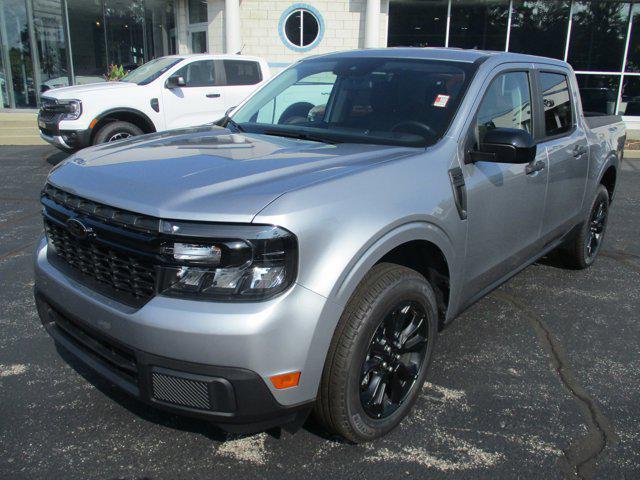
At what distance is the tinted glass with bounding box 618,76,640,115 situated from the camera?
55.1ft

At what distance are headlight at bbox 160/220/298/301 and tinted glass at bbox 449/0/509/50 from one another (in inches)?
636

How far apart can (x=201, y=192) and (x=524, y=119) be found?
2.47m

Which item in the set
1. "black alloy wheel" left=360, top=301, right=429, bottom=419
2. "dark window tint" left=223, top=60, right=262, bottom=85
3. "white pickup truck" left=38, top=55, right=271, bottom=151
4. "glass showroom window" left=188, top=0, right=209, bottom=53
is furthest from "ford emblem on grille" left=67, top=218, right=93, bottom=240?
"glass showroom window" left=188, top=0, right=209, bottom=53

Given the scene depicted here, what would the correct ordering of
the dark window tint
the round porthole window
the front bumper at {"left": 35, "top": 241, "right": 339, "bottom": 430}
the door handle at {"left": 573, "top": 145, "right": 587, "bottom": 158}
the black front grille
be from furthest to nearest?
1. the round porthole window
2. the dark window tint
3. the door handle at {"left": 573, "top": 145, "right": 587, "bottom": 158}
4. the black front grille
5. the front bumper at {"left": 35, "top": 241, "right": 339, "bottom": 430}

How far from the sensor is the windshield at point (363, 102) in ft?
10.4

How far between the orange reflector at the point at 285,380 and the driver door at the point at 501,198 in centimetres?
133

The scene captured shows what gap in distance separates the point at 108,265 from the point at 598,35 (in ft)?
58.2

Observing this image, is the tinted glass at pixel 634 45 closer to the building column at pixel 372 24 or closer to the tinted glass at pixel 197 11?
the building column at pixel 372 24

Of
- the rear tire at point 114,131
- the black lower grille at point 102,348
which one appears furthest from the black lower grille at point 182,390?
the rear tire at point 114,131

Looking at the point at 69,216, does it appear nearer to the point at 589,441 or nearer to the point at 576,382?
the point at 589,441

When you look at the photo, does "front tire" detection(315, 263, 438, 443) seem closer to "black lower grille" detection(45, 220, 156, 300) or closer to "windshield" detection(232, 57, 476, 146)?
"black lower grille" detection(45, 220, 156, 300)

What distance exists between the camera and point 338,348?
89.7 inches

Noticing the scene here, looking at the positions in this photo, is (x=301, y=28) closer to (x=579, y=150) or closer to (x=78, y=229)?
(x=579, y=150)

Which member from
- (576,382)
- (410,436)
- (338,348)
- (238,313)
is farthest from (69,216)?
(576,382)
